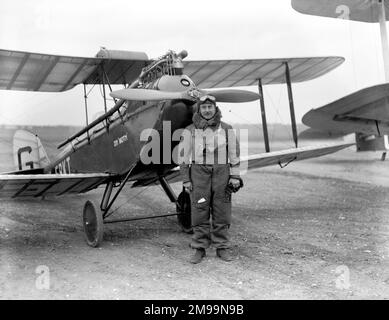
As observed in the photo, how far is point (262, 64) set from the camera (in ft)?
26.1

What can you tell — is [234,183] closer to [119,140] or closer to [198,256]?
[198,256]

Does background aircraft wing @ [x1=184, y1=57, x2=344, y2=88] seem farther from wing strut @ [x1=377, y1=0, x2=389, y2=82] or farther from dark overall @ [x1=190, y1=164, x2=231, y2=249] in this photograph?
dark overall @ [x1=190, y1=164, x2=231, y2=249]

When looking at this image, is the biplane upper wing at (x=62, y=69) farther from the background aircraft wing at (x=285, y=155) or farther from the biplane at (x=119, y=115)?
the background aircraft wing at (x=285, y=155)

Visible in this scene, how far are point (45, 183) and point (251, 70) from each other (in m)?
4.55

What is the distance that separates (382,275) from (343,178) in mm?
7699

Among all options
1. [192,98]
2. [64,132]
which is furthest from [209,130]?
[64,132]

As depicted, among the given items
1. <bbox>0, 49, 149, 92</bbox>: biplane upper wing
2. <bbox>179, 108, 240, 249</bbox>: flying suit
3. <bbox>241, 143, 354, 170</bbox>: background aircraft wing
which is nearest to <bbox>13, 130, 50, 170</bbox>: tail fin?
<bbox>0, 49, 149, 92</bbox>: biplane upper wing

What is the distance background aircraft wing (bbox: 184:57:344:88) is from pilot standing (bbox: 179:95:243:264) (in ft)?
11.2

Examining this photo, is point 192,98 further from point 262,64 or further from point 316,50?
point 316,50

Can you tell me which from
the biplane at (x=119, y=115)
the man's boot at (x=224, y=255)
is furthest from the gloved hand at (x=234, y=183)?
the biplane at (x=119, y=115)

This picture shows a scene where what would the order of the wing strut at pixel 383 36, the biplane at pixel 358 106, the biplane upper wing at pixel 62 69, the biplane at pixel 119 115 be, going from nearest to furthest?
the biplane at pixel 119 115 → the biplane upper wing at pixel 62 69 → the biplane at pixel 358 106 → the wing strut at pixel 383 36

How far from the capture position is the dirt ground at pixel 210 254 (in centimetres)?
338

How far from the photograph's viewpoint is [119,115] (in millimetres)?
5352

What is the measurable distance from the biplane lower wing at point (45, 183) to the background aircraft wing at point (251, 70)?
2.91m
